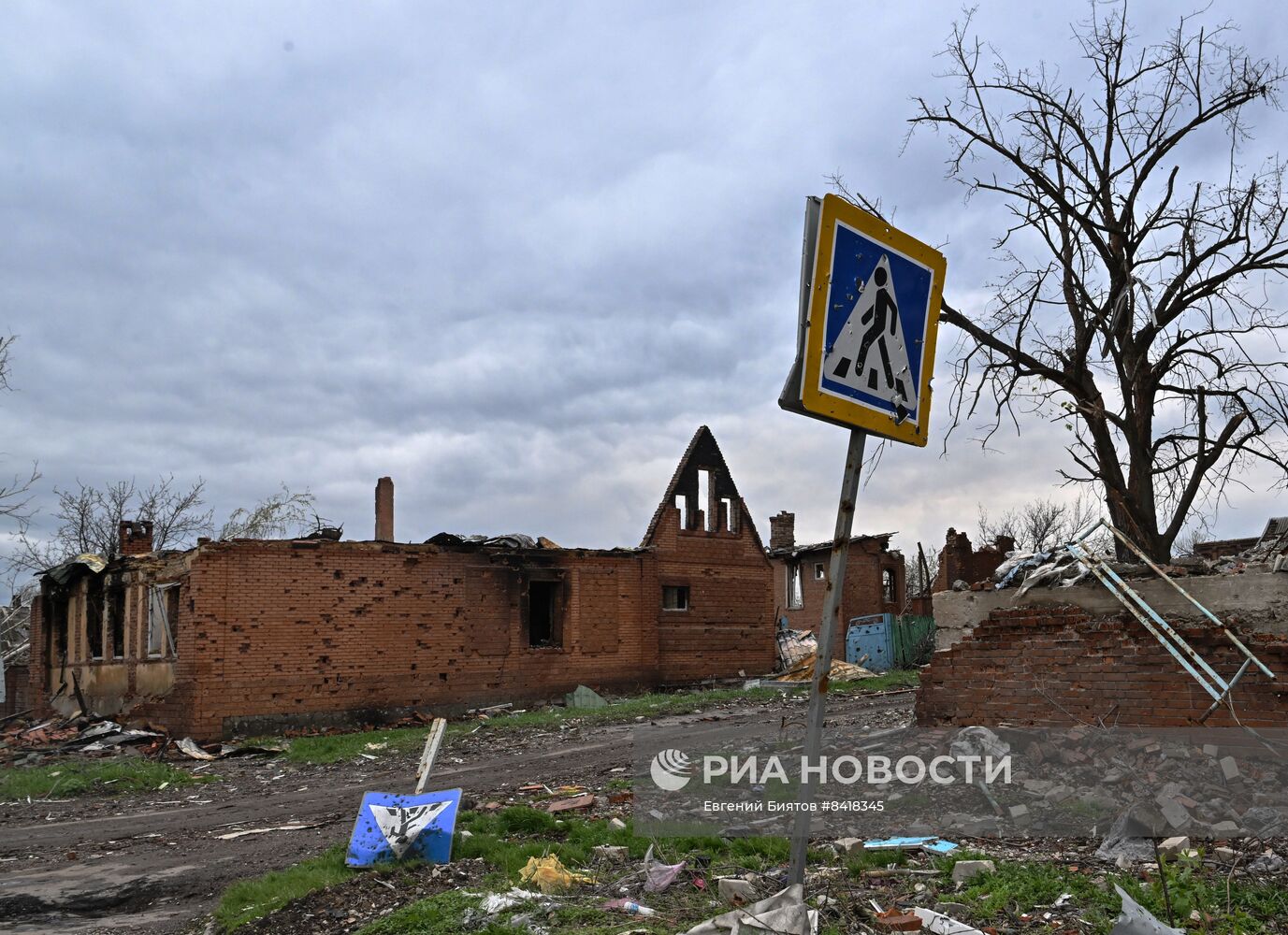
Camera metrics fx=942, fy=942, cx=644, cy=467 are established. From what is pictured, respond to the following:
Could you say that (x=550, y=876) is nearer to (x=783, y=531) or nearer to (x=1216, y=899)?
(x=1216, y=899)

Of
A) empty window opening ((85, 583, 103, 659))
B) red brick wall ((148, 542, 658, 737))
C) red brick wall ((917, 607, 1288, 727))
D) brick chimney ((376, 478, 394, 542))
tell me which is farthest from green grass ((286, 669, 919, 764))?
red brick wall ((917, 607, 1288, 727))

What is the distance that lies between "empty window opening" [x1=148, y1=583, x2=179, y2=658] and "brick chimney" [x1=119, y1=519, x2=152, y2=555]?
4.10 meters

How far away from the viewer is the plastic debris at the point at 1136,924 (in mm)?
3205

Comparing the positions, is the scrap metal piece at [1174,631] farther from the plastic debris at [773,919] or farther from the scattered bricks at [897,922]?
the plastic debris at [773,919]

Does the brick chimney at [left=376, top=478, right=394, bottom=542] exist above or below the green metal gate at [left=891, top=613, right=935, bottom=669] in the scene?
above

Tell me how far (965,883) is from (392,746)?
14187mm

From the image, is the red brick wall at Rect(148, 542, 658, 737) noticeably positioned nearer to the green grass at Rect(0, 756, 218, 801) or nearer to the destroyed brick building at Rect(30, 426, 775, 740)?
the destroyed brick building at Rect(30, 426, 775, 740)

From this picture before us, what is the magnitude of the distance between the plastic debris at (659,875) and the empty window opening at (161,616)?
57.0ft

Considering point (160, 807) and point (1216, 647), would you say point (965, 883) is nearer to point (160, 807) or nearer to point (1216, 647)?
point (1216, 647)

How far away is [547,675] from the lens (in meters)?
23.1

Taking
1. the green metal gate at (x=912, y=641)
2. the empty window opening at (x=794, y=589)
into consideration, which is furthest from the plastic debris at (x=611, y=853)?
the empty window opening at (x=794, y=589)

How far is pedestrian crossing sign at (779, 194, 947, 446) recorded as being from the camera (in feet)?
9.15

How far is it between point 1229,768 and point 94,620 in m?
23.9

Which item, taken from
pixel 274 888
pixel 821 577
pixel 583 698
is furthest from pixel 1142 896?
pixel 821 577
